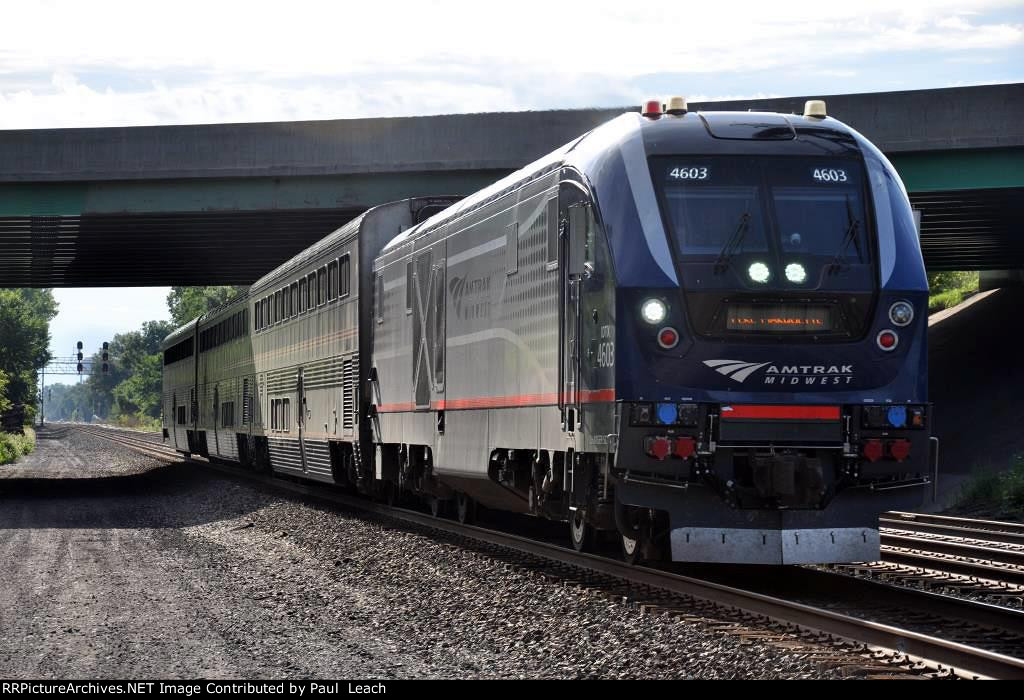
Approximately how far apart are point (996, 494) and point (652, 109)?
1252 centimetres

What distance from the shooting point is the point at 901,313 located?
1087cm

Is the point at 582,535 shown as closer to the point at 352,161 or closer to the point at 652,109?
the point at 652,109

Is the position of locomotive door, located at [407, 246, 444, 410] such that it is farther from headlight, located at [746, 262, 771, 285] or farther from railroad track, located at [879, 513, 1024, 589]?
headlight, located at [746, 262, 771, 285]

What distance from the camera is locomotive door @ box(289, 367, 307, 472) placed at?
80.8 feet

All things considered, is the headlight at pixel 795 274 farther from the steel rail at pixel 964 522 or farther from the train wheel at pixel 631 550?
the steel rail at pixel 964 522

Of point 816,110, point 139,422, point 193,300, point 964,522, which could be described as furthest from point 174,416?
point 139,422

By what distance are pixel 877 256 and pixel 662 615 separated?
10.7ft

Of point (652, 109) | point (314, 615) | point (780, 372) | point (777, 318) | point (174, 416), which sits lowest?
point (314, 615)

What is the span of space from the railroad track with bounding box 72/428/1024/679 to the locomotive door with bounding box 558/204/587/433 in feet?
4.78

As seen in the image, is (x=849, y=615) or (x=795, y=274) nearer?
(x=849, y=615)

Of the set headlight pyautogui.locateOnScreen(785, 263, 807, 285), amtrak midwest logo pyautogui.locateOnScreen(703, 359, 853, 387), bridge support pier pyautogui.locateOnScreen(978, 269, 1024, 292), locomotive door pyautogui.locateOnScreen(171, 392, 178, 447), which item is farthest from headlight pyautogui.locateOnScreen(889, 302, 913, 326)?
bridge support pier pyautogui.locateOnScreen(978, 269, 1024, 292)

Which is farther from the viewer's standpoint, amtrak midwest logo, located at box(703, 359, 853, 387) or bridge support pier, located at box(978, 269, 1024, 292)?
bridge support pier, located at box(978, 269, 1024, 292)

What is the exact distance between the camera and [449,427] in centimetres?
1569

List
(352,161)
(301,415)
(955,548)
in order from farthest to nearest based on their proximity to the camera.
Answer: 1. (352,161)
2. (301,415)
3. (955,548)
